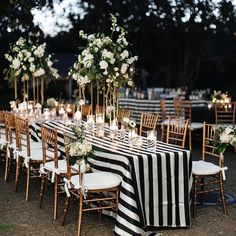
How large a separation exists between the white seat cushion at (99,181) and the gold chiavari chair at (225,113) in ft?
21.5

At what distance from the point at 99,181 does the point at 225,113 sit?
769cm

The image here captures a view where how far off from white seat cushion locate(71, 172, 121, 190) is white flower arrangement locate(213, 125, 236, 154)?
137 centimetres

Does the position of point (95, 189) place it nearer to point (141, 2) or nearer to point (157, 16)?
point (141, 2)

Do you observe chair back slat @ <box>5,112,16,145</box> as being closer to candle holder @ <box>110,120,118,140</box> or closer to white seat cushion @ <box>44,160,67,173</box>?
white seat cushion @ <box>44,160,67,173</box>

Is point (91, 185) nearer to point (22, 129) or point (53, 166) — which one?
point (53, 166)

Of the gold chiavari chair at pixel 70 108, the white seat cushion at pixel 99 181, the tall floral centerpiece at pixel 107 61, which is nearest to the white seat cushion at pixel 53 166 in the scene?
the white seat cushion at pixel 99 181

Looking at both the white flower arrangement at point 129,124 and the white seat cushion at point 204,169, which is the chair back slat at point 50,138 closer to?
the white flower arrangement at point 129,124

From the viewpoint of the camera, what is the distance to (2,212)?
20.9 ft

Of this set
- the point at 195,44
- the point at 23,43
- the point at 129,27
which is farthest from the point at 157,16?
the point at 23,43

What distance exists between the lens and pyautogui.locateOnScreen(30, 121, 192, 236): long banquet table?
5.24 m

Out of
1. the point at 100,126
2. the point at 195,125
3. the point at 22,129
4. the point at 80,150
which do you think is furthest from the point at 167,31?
the point at 80,150

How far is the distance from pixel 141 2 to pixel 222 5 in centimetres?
458

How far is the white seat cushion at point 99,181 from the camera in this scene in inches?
210

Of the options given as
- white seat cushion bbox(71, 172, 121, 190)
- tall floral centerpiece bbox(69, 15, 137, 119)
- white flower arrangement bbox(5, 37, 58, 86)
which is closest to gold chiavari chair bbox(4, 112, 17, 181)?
tall floral centerpiece bbox(69, 15, 137, 119)
